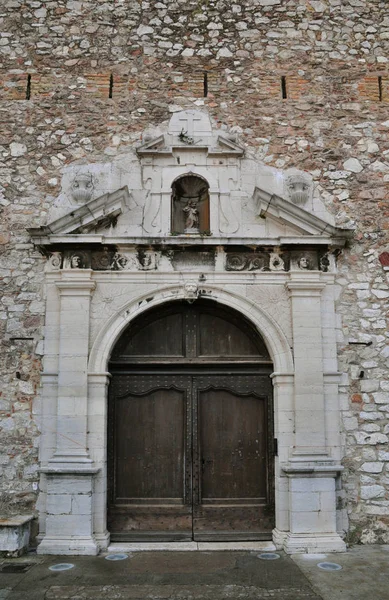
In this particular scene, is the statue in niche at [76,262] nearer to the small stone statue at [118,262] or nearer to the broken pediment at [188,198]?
the broken pediment at [188,198]

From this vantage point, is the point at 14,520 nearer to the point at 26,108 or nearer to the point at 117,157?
the point at 117,157

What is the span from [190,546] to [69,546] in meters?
1.23

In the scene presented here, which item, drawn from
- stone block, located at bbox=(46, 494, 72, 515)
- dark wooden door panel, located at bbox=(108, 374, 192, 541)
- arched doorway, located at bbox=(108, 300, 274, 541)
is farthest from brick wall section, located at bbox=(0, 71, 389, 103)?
stone block, located at bbox=(46, 494, 72, 515)

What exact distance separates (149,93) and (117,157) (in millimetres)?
877

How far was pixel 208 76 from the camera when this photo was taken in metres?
7.62

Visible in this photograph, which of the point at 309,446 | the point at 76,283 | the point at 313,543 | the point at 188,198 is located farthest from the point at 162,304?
the point at 313,543

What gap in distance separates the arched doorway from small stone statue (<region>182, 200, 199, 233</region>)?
2.78 ft

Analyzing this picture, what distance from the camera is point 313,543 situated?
21.1ft

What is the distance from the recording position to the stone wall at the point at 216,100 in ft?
23.3

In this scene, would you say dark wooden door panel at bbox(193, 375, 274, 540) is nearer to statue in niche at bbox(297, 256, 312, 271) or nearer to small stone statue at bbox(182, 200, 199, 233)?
statue in niche at bbox(297, 256, 312, 271)

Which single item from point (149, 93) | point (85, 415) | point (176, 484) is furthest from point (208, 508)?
point (149, 93)

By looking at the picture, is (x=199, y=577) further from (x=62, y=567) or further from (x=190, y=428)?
(x=190, y=428)

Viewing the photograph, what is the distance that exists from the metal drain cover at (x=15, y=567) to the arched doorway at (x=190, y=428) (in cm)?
108

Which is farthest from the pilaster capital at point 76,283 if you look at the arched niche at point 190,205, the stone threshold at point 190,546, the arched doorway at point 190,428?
the stone threshold at point 190,546
